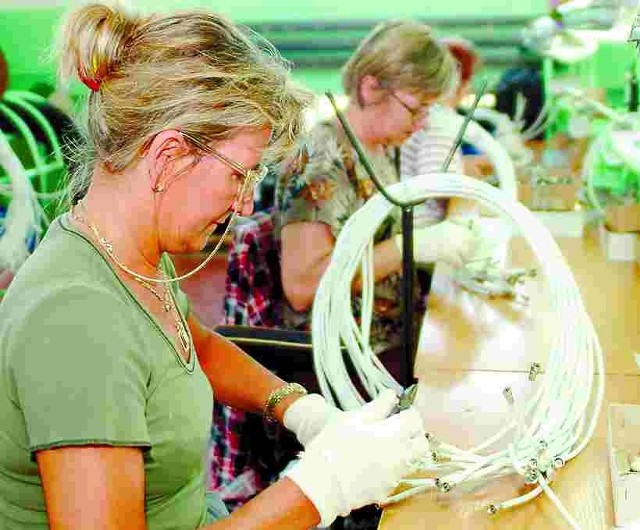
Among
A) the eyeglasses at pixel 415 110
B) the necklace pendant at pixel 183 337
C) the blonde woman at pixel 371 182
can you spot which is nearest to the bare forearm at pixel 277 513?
the necklace pendant at pixel 183 337

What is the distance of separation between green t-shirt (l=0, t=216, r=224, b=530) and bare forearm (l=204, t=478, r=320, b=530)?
13cm

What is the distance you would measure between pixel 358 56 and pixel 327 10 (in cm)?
353

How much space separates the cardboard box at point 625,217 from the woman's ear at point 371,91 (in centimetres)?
68

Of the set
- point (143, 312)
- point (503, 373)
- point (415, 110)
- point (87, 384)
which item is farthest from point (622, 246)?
point (87, 384)

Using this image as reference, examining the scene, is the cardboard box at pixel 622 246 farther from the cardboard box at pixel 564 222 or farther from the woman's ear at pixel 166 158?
the woman's ear at pixel 166 158

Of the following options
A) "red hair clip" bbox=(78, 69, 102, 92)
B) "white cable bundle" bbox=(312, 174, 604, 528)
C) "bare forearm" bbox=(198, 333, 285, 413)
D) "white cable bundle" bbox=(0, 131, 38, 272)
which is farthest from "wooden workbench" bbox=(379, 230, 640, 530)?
"white cable bundle" bbox=(0, 131, 38, 272)

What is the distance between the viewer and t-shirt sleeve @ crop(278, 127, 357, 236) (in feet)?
7.15

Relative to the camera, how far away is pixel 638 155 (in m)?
2.25

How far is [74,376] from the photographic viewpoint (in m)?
1.04

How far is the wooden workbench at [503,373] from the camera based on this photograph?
4.03 ft

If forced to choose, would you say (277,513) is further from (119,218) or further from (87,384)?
(119,218)

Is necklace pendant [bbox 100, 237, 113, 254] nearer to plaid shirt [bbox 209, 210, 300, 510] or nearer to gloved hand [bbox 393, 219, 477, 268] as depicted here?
plaid shirt [bbox 209, 210, 300, 510]

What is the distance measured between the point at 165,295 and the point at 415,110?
44.6 inches

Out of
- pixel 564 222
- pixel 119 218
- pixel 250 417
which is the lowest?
pixel 250 417
